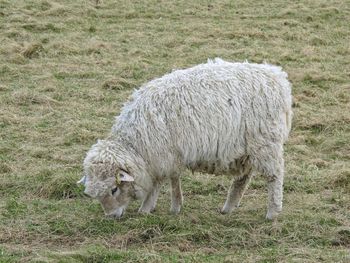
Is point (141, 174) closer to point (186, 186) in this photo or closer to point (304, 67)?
point (186, 186)

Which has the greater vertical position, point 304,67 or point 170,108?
point 170,108

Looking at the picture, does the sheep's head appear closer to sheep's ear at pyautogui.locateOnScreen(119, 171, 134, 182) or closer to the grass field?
sheep's ear at pyautogui.locateOnScreen(119, 171, 134, 182)

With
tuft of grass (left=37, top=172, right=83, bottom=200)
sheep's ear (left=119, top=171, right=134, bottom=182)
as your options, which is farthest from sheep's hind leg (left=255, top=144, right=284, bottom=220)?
tuft of grass (left=37, top=172, right=83, bottom=200)

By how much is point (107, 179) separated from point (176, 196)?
940 mm

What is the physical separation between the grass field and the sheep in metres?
0.40

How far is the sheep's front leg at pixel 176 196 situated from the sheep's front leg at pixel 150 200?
0.17 metres

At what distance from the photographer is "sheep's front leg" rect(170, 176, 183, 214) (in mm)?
6836

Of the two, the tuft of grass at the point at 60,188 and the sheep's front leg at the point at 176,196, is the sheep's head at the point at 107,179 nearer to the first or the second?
the sheep's front leg at the point at 176,196

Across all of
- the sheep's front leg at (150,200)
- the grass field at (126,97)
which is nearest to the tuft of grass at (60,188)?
the grass field at (126,97)

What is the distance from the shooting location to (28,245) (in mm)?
6020

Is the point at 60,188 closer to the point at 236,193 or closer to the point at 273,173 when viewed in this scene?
the point at 236,193

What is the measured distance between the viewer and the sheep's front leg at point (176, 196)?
269 inches

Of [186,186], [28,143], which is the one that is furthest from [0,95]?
[186,186]

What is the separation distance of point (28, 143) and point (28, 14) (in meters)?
9.59
